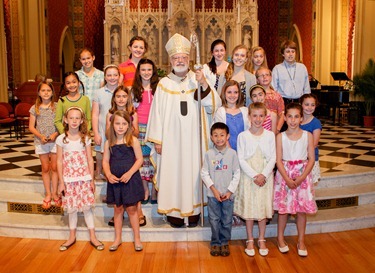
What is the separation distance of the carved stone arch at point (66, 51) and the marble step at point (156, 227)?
11.2 meters

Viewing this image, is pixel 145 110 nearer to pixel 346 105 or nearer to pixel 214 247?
pixel 214 247

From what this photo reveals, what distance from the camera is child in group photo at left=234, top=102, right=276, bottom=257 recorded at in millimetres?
3725

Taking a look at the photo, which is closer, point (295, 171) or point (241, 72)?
point (295, 171)

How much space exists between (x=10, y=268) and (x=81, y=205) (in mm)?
732

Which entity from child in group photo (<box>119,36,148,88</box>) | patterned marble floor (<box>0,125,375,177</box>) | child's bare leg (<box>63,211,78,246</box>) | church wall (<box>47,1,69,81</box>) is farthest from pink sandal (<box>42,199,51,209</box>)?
church wall (<box>47,1,69,81</box>)

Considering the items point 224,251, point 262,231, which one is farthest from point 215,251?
point 262,231

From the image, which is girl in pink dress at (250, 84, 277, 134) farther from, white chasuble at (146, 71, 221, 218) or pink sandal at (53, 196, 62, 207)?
pink sandal at (53, 196, 62, 207)

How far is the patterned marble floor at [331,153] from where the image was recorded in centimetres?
545

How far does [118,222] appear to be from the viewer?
3.89 meters

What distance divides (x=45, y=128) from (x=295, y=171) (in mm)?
2431

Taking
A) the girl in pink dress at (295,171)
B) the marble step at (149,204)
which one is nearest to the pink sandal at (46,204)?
the marble step at (149,204)

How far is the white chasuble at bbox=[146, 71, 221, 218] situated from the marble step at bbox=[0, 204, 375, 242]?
0.68ft

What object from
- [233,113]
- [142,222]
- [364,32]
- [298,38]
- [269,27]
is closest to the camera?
[233,113]

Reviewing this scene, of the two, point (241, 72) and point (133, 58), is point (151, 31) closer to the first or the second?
point (133, 58)
